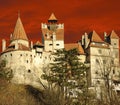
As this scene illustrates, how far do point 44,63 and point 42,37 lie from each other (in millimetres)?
7716

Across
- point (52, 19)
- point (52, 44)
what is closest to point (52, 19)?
point (52, 19)

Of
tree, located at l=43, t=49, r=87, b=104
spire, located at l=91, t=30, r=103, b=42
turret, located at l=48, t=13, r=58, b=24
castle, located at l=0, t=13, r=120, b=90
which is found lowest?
tree, located at l=43, t=49, r=87, b=104

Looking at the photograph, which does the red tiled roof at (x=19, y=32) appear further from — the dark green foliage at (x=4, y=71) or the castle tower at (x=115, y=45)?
the castle tower at (x=115, y=45)

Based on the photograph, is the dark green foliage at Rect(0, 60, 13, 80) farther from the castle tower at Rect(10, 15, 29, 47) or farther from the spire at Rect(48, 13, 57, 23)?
the spire at Rect(48, 13, 57, 23)

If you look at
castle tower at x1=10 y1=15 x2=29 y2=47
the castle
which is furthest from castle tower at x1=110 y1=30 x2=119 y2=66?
castle tower at x1=10 y1=15 x2=29 y2=47

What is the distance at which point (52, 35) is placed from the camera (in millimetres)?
77312

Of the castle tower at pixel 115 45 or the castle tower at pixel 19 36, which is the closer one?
the castle tower at pixel 19 36

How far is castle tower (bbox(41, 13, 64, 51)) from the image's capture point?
75812 mm

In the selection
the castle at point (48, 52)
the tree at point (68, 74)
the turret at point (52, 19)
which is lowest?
the tree at point (68, 74)

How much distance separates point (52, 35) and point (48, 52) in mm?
4892

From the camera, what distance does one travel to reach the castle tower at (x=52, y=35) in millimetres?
75812

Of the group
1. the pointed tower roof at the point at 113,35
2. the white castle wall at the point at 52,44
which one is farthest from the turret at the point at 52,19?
the pointed tower roof at the point at 113,35

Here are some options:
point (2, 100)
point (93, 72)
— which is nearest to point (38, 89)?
point (93, 72)

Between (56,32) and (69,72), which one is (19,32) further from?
(69,72)
